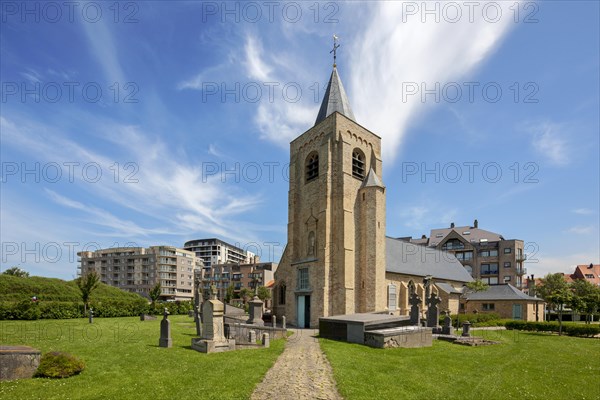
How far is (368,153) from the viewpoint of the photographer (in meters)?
34.4

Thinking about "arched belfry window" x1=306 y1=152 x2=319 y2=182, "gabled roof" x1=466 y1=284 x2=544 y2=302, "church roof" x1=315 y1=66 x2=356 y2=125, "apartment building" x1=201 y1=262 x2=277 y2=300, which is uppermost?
"church roof" x1=315 y1=66 x2=356 y2=125

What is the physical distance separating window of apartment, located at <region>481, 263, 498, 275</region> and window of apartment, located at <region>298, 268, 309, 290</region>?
4394cm

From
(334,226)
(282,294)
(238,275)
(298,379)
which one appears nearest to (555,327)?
(334,226)

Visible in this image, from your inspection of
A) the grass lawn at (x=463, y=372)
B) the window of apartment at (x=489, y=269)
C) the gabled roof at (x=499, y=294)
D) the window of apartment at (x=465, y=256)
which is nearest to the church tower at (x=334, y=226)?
the grass lawn at (x=463, y=372)

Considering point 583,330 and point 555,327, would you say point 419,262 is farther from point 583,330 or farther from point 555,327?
point 583,330

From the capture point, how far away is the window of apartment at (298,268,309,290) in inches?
1243

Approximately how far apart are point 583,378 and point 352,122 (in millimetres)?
25190

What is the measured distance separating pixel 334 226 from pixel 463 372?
18634 mm

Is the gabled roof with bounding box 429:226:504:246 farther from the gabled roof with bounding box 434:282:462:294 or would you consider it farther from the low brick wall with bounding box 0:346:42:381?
the low brick wall with bounding box 0:346:42:381

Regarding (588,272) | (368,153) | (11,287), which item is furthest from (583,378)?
(588,272)

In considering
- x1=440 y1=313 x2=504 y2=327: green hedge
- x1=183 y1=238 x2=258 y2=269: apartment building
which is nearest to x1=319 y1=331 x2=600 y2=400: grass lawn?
x1=440 y1=313 x2=504 y2=327: green hedge

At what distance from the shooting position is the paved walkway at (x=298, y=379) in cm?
942

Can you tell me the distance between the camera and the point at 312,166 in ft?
113

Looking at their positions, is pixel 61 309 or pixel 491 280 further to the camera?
pixel 491 280
